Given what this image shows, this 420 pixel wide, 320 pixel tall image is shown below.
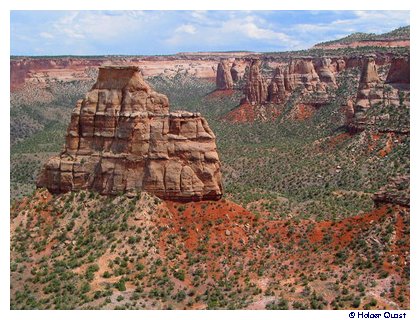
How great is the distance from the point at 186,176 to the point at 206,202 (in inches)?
107

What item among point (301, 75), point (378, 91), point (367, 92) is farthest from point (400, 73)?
point (301, 75)

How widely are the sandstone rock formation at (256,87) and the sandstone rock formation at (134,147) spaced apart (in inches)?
3549

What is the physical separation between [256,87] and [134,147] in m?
93.4

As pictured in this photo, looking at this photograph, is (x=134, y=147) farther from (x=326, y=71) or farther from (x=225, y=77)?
(x=225, y=77)

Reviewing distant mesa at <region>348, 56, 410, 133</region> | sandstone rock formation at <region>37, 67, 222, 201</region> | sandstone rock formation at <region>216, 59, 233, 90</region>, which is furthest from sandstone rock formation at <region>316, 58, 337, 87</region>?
sandstone rock formation at <region>37, 67, 222, 201</region>

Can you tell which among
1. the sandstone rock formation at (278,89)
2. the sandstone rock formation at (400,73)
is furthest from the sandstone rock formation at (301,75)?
the sandstone rock formation at (400,73)

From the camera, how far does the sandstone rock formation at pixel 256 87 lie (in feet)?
442

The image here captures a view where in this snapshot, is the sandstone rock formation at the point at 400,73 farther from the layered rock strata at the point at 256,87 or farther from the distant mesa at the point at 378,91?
the layered rock strata at the point at 256,87

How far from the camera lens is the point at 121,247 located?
41469 mm

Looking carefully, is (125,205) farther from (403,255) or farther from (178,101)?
(178,101)

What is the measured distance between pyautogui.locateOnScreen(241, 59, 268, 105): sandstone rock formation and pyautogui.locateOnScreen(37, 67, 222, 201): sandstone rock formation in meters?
90.2

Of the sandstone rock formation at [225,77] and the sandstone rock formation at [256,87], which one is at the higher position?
the sandstone rock formation at [225,77]

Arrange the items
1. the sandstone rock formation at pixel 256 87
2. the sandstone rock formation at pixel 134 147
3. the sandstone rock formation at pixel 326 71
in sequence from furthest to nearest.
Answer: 1. the sandstone rock formation at pixel 256 87
2. the sandstone rock formation at pixel 326 71
3. the sandstone rock formation at pixel 134 147

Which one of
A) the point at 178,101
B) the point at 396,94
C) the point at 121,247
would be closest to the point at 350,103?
the point at 396,94
